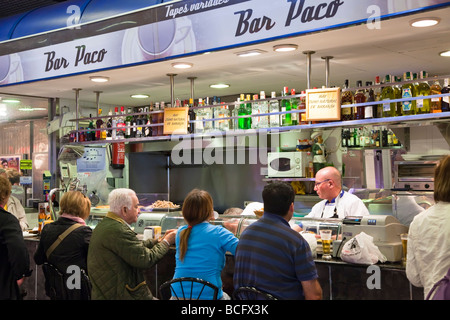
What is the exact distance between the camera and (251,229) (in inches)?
131

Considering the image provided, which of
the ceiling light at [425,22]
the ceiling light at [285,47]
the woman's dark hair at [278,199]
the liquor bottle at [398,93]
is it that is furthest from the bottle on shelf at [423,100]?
the woman's dark hair at [278,199]

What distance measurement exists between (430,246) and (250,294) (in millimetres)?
1086

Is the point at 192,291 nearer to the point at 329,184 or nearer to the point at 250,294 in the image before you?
the point at 250,294

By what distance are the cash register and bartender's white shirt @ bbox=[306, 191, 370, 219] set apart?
1.65 m

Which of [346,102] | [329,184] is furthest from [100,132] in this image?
[346,102]

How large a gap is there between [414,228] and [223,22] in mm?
2565

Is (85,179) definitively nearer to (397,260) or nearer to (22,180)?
(22,180)

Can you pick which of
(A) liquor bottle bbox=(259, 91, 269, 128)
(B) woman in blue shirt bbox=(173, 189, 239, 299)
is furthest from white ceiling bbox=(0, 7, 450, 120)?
(B) woman in blue shirt bbox=(173, 189, 239, 299)

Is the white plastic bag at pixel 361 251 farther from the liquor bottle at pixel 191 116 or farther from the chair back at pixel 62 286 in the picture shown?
the liquor bottle at pixel 191 116

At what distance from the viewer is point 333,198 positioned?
6176 mm

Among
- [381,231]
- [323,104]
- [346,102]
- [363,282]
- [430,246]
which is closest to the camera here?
[430,246]

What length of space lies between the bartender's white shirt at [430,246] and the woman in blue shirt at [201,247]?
48.6 inches

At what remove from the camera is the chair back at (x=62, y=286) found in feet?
13.7

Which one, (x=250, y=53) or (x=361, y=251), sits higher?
(x=250, y=53)
